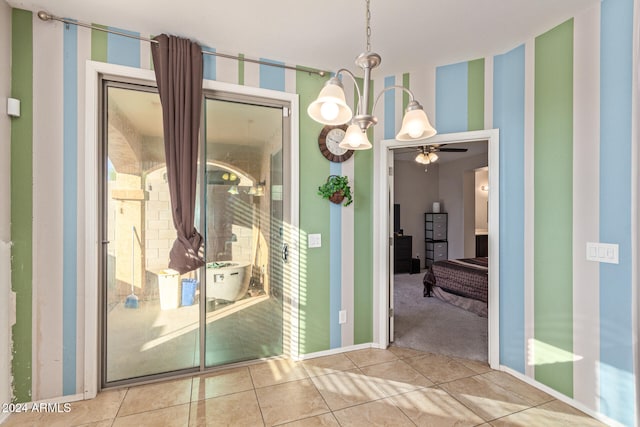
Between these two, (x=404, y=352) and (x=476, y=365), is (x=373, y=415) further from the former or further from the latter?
(x=476, y=365)

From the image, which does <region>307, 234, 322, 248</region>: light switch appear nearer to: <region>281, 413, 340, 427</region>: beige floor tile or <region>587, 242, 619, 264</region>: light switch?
<region>281, 413, 340, 427</region>: beige floor tile

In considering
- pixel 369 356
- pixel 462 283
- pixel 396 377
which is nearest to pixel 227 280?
pixel 369 356

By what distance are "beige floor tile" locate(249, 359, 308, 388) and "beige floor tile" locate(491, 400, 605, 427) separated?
142 cm

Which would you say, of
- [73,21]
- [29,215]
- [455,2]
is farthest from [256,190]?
[455,2]

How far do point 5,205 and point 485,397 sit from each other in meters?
3.48

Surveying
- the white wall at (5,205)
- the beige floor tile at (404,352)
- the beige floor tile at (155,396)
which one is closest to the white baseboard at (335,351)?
the beige floor tile at (404,352)

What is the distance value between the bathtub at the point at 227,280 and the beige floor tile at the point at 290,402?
2.55 ft

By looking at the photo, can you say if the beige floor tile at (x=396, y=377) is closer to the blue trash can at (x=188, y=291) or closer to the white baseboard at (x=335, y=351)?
the white baseboard at (x=335, y=351)

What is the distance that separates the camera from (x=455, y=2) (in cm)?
196

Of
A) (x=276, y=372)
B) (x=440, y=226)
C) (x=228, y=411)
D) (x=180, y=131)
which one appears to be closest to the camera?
(x=228, y=411)

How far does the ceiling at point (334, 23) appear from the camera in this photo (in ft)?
6.50

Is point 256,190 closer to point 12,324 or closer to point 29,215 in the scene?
point 29,215

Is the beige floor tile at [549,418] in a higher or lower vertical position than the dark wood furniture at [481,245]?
lower

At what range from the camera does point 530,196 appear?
238cm
